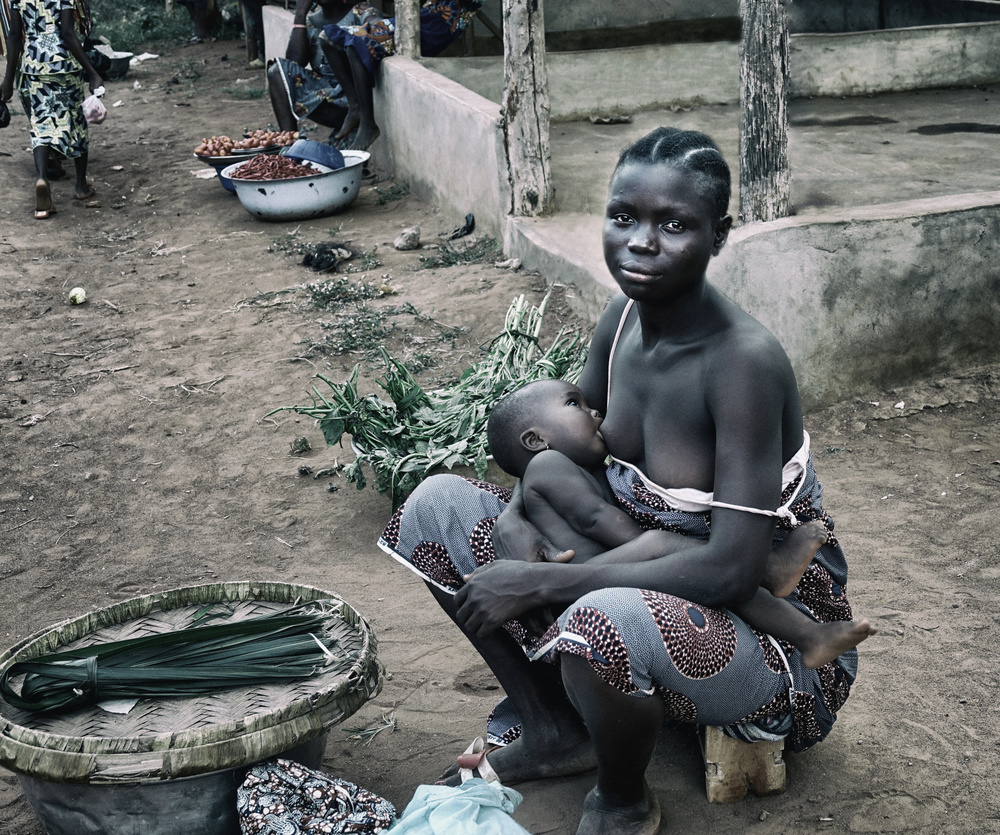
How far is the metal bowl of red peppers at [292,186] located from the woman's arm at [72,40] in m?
1.34

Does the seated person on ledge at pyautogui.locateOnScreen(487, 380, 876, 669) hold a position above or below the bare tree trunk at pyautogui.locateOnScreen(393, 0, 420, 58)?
below

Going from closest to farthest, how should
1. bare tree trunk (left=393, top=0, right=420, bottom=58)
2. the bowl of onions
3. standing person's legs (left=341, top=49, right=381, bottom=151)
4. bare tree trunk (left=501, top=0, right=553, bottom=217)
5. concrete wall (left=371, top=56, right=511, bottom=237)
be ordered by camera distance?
bare tree trunk (left=501, top=0, right=553, bottom=217) < concrete wall (left=371, top=56, right=511, bottom=237) < the bowl of onions < bare tree trunk (left=393, top=0, right=420, bottom=58) < standing person's legs (left=341, top=49, right=381, bottom=151)

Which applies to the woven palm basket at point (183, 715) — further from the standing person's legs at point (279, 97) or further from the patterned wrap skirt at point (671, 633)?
the standing person's legs at point (279, 97)

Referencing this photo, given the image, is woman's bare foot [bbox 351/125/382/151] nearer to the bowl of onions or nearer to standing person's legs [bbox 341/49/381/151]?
standing person's legs [bbox 341/49/381/151]

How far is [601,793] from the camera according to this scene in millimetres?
1989

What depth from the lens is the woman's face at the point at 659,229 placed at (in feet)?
5.96

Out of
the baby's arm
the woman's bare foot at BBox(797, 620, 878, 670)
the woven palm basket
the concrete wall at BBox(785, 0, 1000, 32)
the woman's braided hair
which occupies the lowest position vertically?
the woven palm basket

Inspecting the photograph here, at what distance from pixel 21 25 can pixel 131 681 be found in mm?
7080

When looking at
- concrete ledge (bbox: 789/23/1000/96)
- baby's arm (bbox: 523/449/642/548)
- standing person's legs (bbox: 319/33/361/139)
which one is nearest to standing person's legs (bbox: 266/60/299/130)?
standing person's legs (bbox: 319/33/361/139)

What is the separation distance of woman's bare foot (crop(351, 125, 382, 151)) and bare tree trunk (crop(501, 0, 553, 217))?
287cm

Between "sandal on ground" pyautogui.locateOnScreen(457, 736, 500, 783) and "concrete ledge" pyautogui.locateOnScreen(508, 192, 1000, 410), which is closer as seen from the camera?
"sandal on ground" pyautogui.locateOnScreen(457, 736, 500, 783)

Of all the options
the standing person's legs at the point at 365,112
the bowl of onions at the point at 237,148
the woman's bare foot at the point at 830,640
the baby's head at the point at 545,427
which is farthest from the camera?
the standing person's legs at the point at 365,112

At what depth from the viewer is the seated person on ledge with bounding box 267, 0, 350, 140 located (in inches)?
336

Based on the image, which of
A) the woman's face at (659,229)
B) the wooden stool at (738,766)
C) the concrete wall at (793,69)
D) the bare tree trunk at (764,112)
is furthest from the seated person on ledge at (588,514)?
the concrete wall at (793,69)
